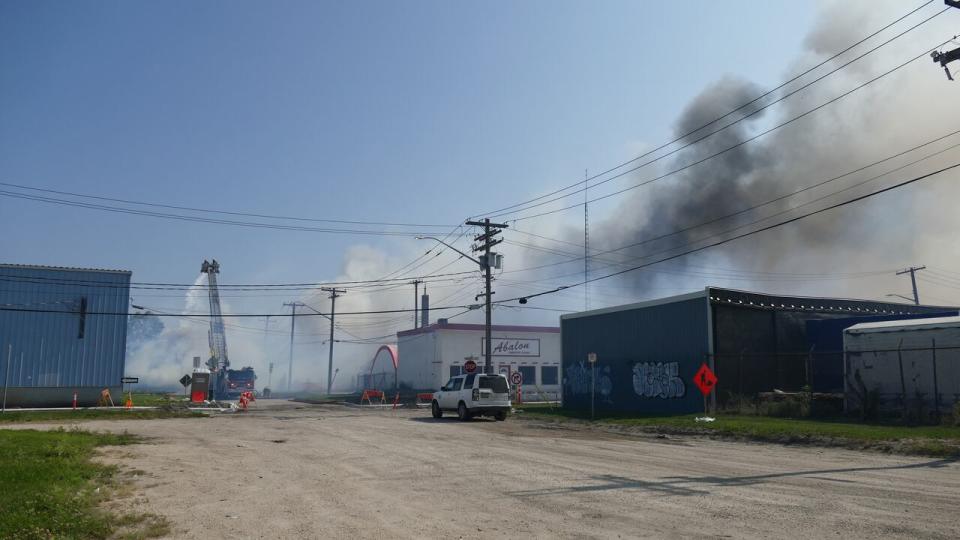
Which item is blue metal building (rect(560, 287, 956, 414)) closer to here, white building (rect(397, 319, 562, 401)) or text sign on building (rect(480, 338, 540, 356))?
white building (rect(397, 319, 562, 401))

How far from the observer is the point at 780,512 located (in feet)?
27.1

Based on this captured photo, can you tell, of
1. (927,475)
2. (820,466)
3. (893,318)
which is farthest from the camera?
(893,318)

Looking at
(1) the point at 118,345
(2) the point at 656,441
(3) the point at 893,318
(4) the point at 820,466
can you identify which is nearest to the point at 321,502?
(4) the point at 820,466

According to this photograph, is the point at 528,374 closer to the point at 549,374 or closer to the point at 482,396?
the point at 549,374

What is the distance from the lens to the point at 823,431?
19.0 metres

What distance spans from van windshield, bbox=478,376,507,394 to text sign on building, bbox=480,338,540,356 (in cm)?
2973

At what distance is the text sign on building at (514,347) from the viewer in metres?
58.5

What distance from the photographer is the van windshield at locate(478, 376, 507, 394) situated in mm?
27641

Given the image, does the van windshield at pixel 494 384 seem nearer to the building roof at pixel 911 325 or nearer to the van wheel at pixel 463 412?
the van wheel at pixel 463 412

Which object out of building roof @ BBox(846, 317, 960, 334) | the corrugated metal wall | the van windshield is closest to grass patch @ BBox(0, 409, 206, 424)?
the van windshield

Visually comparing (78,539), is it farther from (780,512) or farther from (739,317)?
(739,317)

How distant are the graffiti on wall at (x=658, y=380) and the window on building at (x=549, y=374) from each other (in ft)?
92.2

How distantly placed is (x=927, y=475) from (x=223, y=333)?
277 feet

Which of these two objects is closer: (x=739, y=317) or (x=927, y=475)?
(x=927, y=475)
